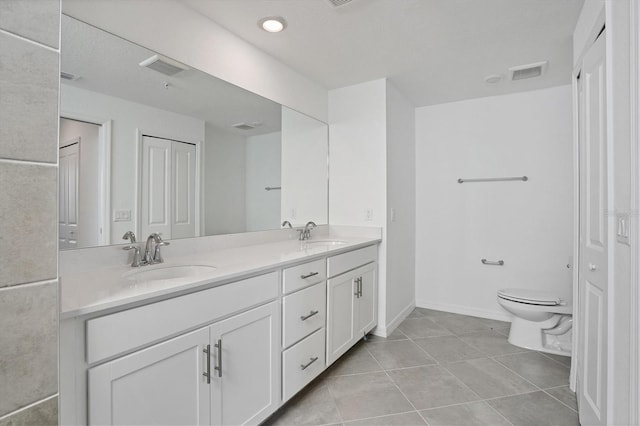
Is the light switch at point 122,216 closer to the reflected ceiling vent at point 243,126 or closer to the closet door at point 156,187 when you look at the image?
the closet door at point 156,187

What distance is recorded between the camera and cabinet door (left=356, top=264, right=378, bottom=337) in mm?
2439

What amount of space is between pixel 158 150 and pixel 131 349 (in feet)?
3.51

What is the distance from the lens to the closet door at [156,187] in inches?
63.9

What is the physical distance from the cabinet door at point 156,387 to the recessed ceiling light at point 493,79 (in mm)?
2908

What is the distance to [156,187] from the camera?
1677 mm

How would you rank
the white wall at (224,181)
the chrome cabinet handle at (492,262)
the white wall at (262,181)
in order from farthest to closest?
1. the chrome cabinet handle at (492,262)
2. the white wall at (262,181)
3. the white wall at (224,181)

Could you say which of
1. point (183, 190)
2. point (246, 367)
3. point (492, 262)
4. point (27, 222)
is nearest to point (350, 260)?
point (246, 367)

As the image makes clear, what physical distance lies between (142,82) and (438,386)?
2457 mm

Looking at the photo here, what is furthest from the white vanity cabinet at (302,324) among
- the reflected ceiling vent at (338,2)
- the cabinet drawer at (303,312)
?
the reflected ceiling vent at (338,2)

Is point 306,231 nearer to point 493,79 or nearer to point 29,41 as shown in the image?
point 493,79

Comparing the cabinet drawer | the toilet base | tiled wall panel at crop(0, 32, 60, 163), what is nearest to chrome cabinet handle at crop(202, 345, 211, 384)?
the cabinet drawer

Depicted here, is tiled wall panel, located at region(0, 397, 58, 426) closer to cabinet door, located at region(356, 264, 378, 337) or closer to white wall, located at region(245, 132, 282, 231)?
white wall, located at region(245, 132, 282, 231)

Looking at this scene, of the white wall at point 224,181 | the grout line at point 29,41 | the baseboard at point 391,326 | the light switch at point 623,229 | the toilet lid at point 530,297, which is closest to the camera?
the grout line at point 29,41

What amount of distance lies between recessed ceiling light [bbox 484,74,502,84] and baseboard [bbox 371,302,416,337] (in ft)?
7.49
